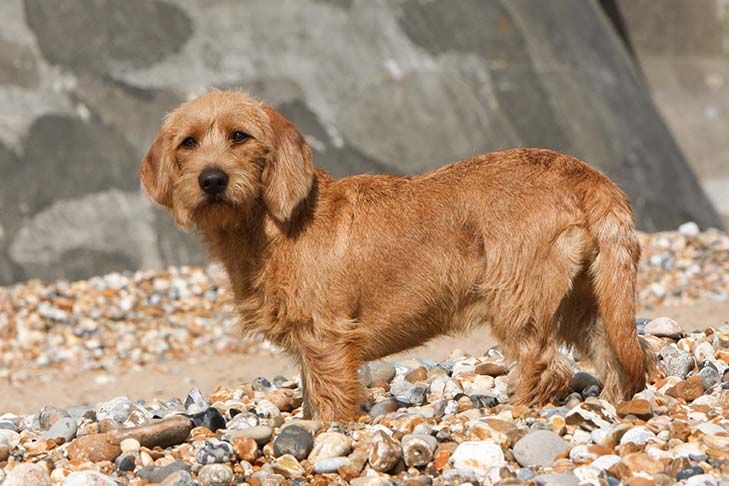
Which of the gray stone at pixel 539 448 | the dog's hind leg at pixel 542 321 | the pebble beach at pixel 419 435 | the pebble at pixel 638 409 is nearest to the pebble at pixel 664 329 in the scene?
the pebble beach at pixel 419 435

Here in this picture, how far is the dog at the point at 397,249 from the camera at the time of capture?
19.2 ft

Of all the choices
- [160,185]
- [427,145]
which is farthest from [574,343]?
[427,145]

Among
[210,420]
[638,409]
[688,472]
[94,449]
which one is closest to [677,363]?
[638,409]

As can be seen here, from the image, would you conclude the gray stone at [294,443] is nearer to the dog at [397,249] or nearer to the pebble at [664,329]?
the dog at [397,249]

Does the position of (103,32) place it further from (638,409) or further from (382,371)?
(638,409)

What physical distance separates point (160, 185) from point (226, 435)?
1669 mm

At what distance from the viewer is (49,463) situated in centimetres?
565

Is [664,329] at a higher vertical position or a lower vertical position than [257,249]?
lower

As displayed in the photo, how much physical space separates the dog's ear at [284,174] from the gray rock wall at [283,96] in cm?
886

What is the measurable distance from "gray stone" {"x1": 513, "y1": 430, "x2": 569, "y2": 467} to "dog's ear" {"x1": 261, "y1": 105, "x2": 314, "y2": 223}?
196 centimetres

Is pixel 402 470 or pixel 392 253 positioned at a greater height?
pixel 392 253

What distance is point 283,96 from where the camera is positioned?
16094 mm

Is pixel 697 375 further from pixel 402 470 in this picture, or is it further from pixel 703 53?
pixel 703 53

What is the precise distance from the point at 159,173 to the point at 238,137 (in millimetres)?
655
